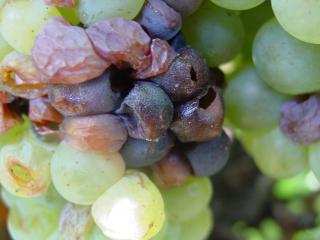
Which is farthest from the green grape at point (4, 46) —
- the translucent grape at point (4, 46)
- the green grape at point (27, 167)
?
the green grape at point (27, 167)

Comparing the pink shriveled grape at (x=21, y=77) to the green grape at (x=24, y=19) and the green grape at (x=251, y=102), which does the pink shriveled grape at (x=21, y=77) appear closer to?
the green grape at (x=24, y=19)

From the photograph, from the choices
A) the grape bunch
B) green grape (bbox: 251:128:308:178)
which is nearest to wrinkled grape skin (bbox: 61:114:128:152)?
the grape bunch

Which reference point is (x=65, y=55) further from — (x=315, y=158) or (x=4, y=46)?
(x=315, y=158)

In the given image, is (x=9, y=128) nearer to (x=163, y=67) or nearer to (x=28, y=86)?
(x=28, y=86)

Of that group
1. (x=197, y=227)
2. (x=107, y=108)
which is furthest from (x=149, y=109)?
(x=197, y=227)

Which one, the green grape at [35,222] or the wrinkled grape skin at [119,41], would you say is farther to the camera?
the green grape at [35,222]

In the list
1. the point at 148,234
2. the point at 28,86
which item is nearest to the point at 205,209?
the point at 148,234
